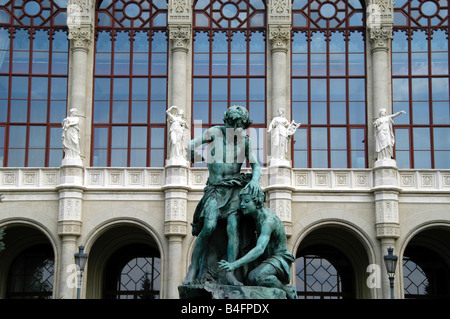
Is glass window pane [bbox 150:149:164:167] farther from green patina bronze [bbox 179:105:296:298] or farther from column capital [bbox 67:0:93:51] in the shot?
green patina bronze [bbox 179:105:296:298]

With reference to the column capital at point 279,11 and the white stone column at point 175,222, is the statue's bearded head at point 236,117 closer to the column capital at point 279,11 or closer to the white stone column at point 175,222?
the white stone column at point 175,222

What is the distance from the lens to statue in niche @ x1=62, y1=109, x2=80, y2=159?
2830 cm

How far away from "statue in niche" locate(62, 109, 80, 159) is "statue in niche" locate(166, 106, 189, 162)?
333 cm

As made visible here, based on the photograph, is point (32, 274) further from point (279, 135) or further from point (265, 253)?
point (265, 253)

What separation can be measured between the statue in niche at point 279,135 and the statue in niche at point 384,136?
10.0 feet

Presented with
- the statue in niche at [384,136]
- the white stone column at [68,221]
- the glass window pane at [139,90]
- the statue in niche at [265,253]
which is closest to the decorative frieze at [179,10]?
the glass window pane at [139,90]

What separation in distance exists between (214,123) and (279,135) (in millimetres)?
2786

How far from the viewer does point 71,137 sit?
28.3m

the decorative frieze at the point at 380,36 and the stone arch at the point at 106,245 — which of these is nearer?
the decorative frieze at the point at 380,36

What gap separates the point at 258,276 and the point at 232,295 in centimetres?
51

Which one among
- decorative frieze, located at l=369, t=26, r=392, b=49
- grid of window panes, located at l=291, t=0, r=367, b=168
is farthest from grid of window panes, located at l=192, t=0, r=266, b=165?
decorative frieze, located at l=369, t=26, r=392, b=49

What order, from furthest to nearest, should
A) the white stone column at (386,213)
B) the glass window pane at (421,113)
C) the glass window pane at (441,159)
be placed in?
the glass window pane at (421,113) → the glass window pane at (441,159) → the white stone column at (386,213)

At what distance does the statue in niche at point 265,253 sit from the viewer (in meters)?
9.98

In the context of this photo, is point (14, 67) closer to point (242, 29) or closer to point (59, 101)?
point (59, 101)
